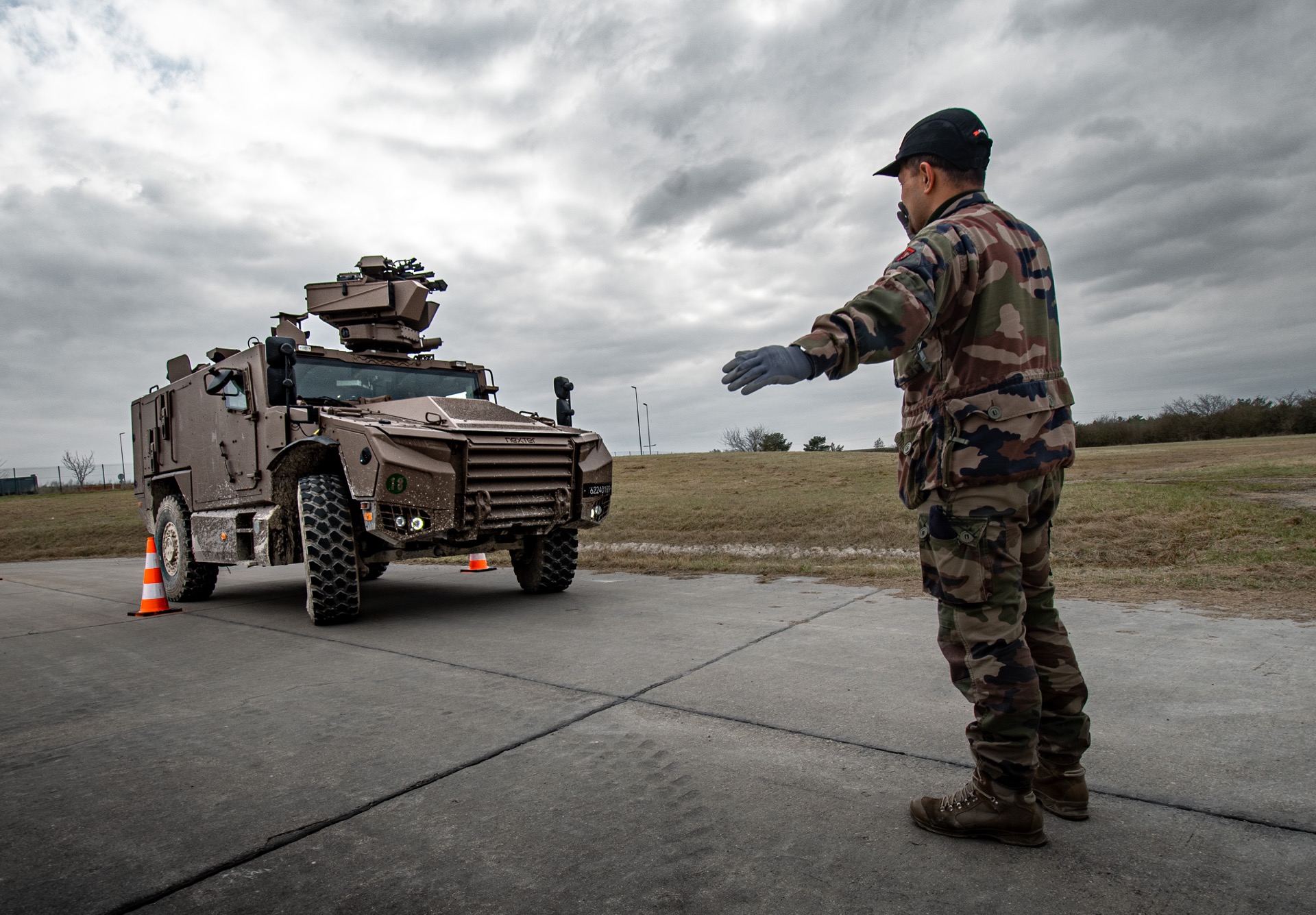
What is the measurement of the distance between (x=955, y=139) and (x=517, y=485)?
4583 mm

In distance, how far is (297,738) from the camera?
3.18 m

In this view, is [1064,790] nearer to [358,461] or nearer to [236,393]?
[358,461]

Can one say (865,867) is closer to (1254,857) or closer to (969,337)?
(1254,857)

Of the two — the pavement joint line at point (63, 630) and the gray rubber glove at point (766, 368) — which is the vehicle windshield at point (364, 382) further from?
the gray rubber glove at point (766, 368)

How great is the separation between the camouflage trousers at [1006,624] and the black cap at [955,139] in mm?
942

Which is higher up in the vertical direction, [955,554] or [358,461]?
[358,461]

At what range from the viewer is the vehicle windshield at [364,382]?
7070 mm

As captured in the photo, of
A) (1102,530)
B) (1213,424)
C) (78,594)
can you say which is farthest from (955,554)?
(1213,424)

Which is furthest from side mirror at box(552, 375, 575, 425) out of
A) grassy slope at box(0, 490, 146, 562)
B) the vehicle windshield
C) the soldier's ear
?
grassy slope at box(0, 490, 146, 562)

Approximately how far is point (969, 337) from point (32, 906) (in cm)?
274

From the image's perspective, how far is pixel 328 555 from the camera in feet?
19.1

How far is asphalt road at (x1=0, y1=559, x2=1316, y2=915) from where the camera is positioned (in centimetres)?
194

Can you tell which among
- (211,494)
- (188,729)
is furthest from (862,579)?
(211,494)

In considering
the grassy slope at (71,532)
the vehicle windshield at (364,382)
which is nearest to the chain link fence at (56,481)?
the grassy slope at (71,532)
